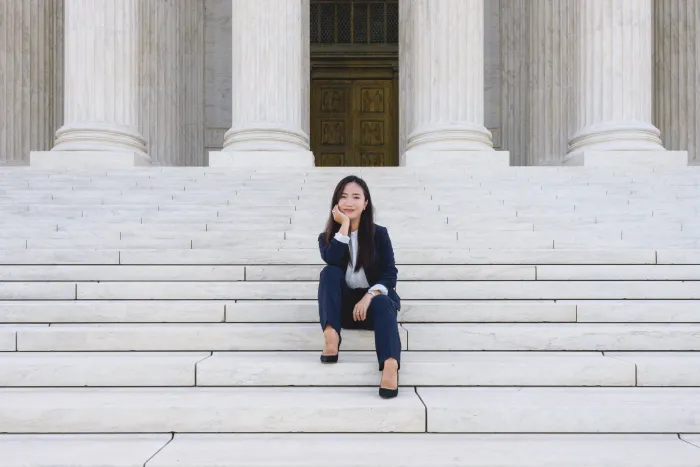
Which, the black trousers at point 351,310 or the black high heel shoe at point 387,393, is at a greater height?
the black trousers at point 351,310

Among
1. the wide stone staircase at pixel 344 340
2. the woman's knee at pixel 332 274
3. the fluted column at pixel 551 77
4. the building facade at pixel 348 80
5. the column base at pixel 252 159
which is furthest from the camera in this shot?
the fluted column at pixel 551 77

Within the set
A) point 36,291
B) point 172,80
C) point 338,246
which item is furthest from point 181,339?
point 172,80

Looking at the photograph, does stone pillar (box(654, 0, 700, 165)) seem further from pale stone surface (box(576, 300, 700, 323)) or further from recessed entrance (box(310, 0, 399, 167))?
pale stone surface (box(576, 300, 700, 323))

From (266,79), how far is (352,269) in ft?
32.1

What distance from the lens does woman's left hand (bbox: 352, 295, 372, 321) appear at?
4.63 meters

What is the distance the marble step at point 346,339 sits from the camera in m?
5.07

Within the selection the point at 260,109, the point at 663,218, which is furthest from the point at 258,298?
the point at 260,109

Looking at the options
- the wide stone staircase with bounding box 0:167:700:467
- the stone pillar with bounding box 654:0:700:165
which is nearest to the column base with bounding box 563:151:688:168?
the wide stone staircase with bounding box 0:167:700:467

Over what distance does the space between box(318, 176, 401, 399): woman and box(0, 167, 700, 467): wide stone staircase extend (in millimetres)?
322

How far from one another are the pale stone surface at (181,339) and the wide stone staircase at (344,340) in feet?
0.06

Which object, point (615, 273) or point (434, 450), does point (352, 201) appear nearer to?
point (434, 450)

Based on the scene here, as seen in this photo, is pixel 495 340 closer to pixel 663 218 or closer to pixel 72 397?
pixel 72 397

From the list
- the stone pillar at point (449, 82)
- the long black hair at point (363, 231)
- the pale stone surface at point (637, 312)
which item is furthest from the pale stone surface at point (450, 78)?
the long black hair at point (363, 231)

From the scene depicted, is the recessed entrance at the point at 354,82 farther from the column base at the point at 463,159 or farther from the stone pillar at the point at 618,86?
the stone pillar at the point at 618,86
